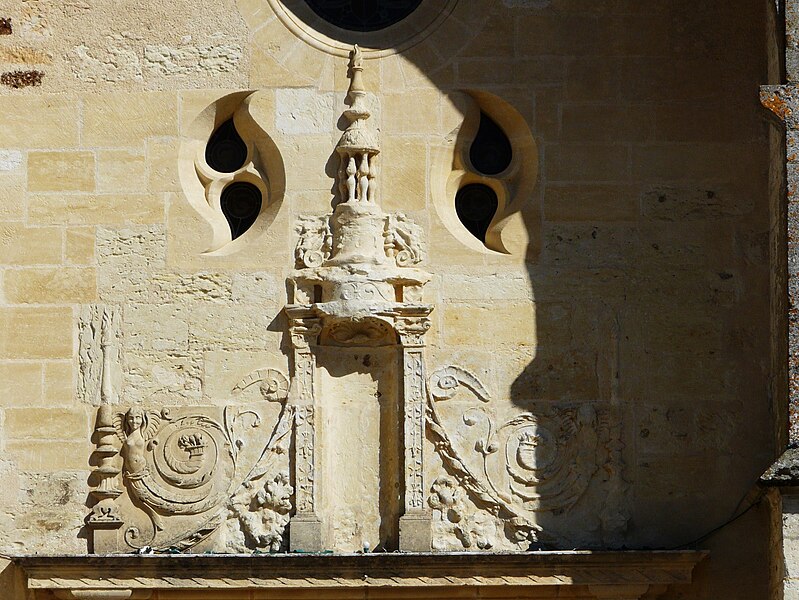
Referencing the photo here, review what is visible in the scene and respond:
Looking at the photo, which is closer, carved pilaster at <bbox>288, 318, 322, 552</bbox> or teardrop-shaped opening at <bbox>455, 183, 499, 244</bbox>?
carved pilaster at <bbox>288, 318, 322, 552</bbox>

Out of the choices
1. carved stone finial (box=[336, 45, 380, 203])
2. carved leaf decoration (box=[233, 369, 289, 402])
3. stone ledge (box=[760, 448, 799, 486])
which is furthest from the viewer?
carved stone finial (box=[336, 45, 380, 203])

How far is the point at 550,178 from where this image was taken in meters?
10.7

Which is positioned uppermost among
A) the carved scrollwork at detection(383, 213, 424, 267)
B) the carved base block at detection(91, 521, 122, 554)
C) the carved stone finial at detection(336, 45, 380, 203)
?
the carved stone finial at detection(336, 45, 380, 203)

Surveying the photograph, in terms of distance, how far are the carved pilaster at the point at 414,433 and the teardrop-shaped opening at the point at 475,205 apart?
0.65m

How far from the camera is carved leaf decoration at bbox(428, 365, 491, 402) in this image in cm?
1057

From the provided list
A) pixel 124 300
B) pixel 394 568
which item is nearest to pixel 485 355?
pixel 394 568

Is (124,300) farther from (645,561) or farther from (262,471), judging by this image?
(645,561)

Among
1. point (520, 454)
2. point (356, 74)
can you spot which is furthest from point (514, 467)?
point (356, 74)

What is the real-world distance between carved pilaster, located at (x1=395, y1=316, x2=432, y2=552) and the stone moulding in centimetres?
20

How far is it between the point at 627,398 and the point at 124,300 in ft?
8.63

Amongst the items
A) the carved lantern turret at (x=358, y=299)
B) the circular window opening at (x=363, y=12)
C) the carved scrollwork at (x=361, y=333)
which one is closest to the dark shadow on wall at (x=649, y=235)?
the circular window opening at (x=363, y=12)

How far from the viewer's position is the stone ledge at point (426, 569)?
1022 centimetres

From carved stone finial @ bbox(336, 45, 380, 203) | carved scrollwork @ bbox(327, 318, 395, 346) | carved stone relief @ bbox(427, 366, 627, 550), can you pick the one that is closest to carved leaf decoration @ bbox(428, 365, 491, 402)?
carved stone relief @ bbox(427, 366, 627, 550)

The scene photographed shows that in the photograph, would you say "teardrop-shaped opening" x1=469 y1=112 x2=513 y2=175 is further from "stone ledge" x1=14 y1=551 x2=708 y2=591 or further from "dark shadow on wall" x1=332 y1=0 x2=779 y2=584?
"stone ledge" x1=14 y1=551 x2=708 y2=591
